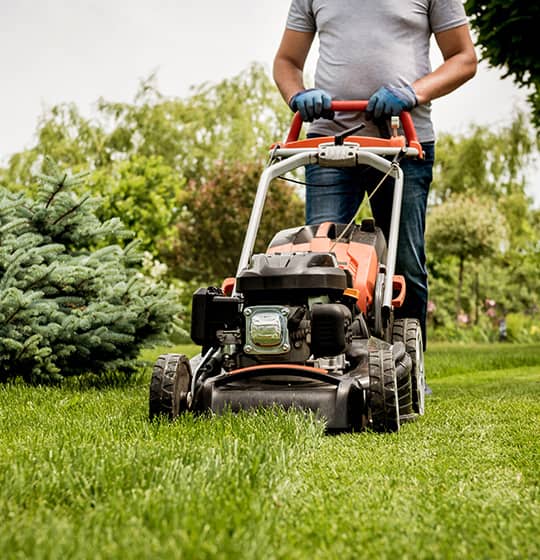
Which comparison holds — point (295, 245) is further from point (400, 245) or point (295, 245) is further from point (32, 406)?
point (32, 406)

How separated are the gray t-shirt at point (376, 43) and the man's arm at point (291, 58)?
0.18 metres

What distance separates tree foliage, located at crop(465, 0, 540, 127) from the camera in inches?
258

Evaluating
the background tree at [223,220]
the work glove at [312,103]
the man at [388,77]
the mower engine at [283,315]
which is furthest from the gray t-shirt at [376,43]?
the background tree at [223,220]

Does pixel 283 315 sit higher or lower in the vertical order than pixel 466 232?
higher

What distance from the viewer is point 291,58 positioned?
3.88 metres

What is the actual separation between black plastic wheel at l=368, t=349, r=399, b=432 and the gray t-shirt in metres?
1.42

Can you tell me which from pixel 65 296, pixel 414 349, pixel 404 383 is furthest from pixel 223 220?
pixel 404 383

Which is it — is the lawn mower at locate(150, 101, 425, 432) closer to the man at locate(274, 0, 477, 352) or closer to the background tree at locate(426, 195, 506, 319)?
the man at locate(274, 0, 477, 352)

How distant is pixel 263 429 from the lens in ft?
7.33

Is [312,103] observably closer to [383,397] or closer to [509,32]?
[383,397]

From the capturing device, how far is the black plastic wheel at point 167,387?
2617 millimetres

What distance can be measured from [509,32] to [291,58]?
11.9 ft

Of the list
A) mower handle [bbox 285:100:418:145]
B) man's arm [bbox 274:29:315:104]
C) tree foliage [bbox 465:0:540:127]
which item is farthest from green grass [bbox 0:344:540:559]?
tree foliage [bbox 465:0:540:127]

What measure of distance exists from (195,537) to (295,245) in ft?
6.38
